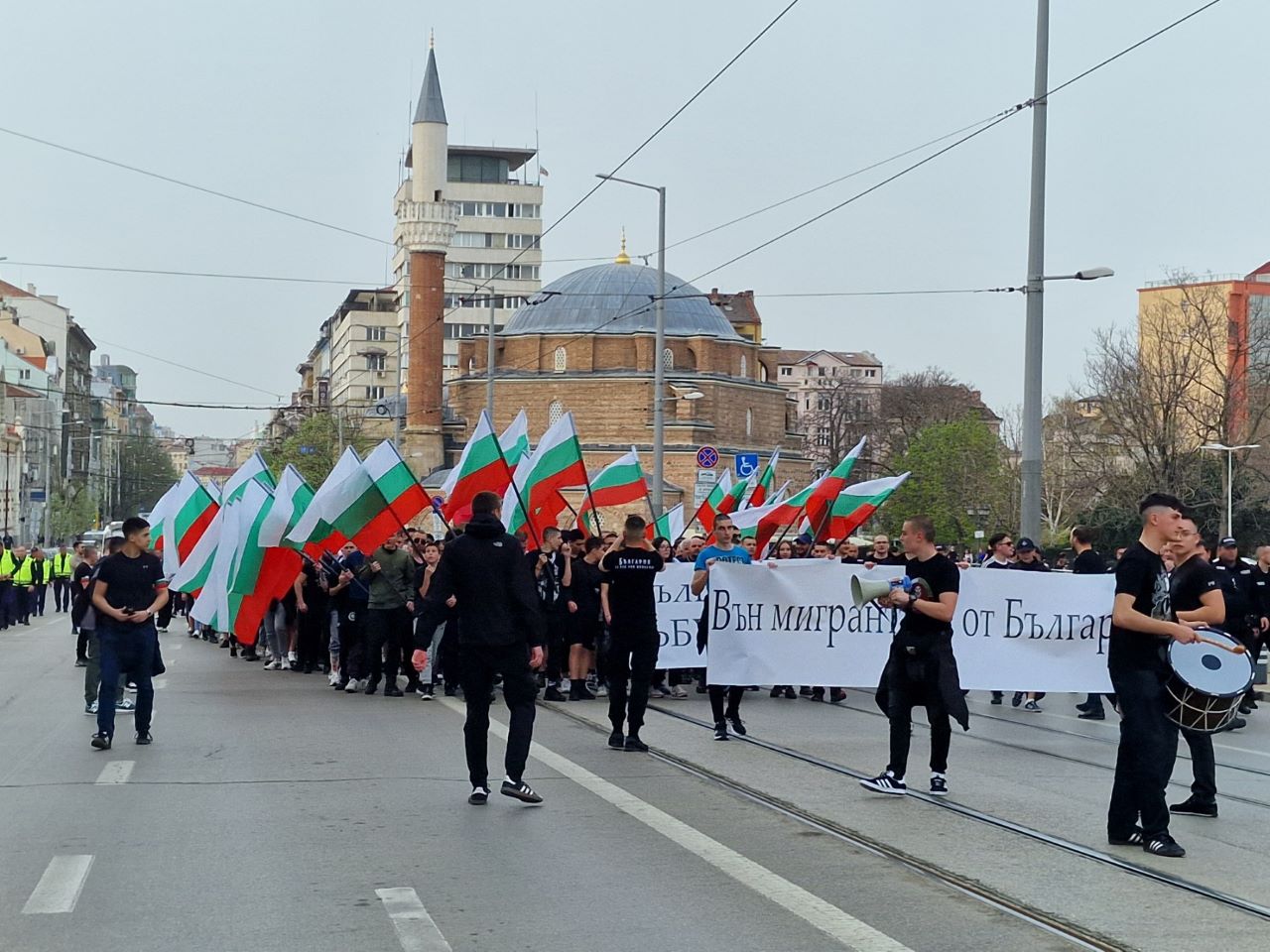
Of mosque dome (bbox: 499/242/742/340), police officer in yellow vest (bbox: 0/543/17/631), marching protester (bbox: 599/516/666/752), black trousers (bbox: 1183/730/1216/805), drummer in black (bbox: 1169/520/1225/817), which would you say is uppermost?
mosque dome (bbox: 499/242/742/340)

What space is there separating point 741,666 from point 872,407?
324 ft

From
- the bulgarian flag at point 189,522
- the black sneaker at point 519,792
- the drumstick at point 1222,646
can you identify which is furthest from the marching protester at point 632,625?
the bulgarian flag at point 189,522

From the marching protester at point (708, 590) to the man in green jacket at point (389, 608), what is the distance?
3.56m

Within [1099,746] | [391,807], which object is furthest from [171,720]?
[1099,746]

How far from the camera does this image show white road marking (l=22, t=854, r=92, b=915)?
732cm

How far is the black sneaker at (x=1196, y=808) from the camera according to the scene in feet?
33.6

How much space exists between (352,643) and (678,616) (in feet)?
12.2

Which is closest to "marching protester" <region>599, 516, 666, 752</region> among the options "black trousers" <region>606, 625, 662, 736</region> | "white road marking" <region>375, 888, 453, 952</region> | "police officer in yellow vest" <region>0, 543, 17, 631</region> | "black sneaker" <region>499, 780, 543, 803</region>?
"black trousers" <region>606, 625, 662, 736</region>

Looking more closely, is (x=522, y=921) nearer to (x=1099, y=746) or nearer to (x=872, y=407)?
(x=1099, y=746)

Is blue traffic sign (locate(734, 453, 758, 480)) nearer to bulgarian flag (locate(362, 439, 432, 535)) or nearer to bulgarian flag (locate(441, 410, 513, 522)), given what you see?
bulgarian flag (locate(441, 410, 513, 522))

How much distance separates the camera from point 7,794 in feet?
35.1

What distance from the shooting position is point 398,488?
19.3 m

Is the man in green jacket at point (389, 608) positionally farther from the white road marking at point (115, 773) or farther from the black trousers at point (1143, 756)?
the black trousers at point (1143, 756)

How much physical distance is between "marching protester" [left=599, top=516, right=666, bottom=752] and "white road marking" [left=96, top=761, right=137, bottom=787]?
351cm
